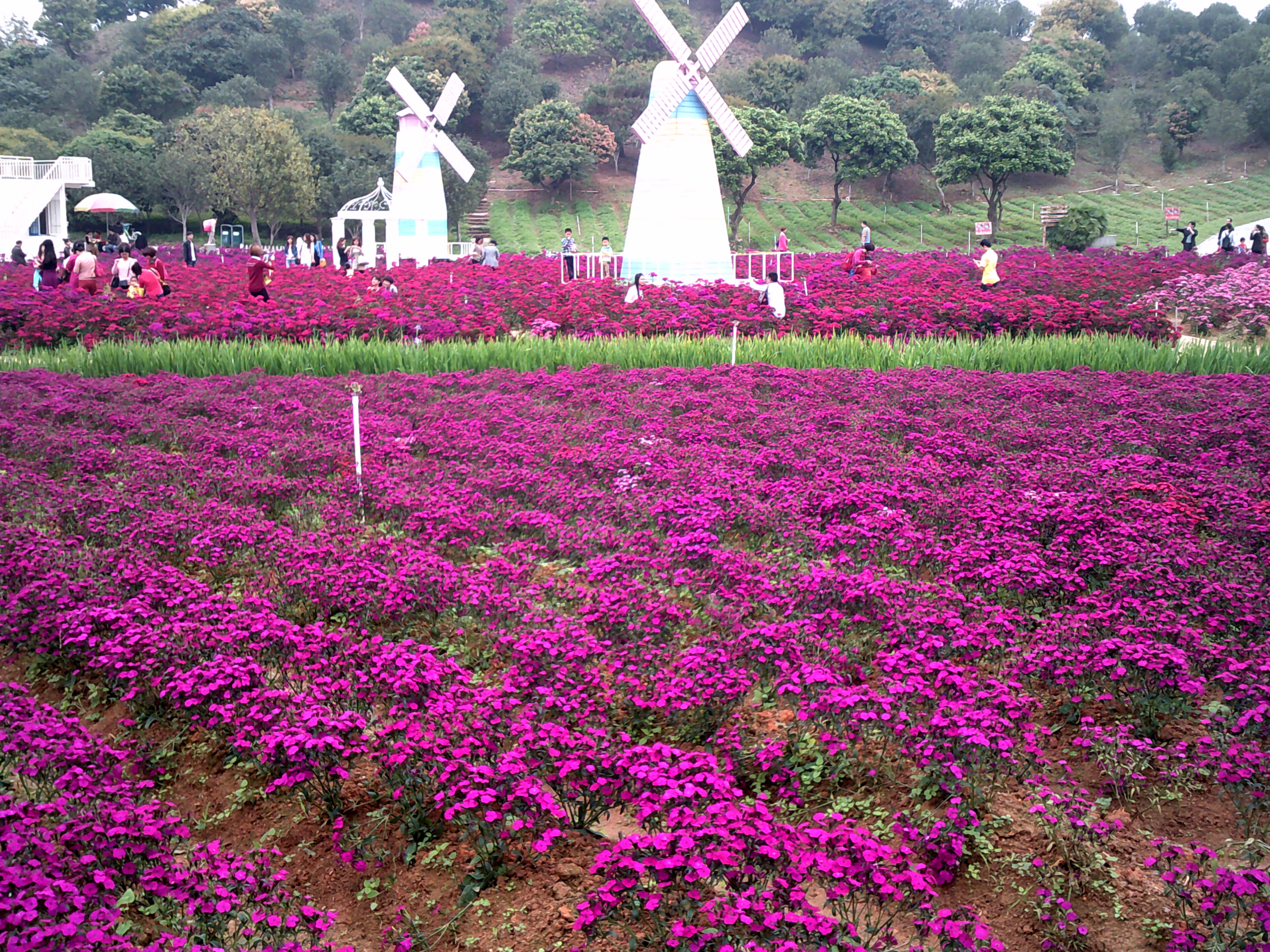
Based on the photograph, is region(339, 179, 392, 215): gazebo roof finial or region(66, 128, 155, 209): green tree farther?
region(66, 128, 155, 209): green tree

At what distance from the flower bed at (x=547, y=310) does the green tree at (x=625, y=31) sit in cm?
6486

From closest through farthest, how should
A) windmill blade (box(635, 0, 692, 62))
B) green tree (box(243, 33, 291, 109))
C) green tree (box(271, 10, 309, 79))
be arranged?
windmill blade (box(635, 0, 692, 62)) < green tree (box(243, 33, 291, 109)) < green tree (box(271, 10, 309, 79))

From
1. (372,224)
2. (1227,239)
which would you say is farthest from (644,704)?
(372,224)

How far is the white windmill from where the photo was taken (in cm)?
3098

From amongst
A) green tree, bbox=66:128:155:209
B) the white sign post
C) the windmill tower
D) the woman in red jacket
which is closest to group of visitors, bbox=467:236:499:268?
the windmill tower

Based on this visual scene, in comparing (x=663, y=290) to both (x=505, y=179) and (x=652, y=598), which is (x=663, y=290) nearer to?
(x=652, y=598)

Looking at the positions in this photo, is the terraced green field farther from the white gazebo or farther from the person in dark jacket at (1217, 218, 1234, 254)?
the person in dark jacket at (1217, 218, 1234, 254)

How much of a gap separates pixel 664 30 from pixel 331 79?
184ft

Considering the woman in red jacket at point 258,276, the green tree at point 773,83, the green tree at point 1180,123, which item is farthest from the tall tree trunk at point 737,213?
the woman in red jacket at point 258,276

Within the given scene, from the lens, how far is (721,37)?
22.7 m

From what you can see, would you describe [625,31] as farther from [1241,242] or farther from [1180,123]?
[1241,242]

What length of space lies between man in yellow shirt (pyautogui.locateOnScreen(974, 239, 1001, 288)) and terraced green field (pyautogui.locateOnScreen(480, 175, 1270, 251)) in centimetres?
2437

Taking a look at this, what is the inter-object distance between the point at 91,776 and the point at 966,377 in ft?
29.8

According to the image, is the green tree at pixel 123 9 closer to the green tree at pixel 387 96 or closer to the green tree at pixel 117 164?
the green tree at pixel 387 96
